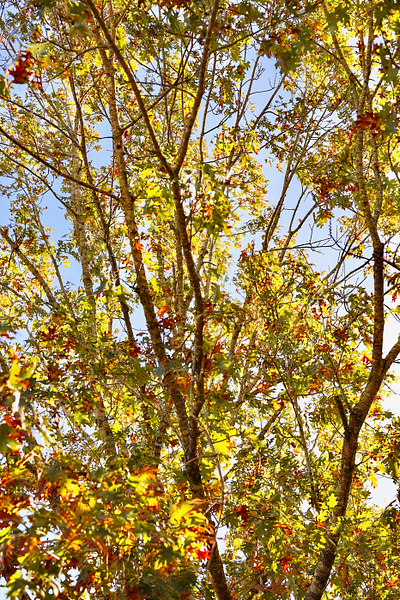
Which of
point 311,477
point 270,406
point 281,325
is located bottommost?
point 311,477

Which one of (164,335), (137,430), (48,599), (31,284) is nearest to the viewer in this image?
(48,599)

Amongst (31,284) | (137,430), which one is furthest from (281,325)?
(31,284)

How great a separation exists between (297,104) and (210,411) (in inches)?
239

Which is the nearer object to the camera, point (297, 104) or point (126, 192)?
point (126, 192)

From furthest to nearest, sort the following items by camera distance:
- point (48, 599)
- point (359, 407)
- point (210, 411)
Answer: point (359, 407)
point (210, 411)
point (48, 599)

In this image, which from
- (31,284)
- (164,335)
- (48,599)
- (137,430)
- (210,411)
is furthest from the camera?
(31,284)

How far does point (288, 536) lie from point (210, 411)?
142 cm

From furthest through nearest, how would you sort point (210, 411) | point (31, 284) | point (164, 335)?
point (31, 284) < point (164, 335) < point (210, 411)

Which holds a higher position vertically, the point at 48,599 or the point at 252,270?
the point at 252,270

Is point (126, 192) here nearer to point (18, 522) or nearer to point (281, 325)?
point (281, 325)

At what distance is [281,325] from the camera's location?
578 centimetres

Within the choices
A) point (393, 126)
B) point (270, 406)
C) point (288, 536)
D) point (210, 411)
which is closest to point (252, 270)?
point (270, 406)

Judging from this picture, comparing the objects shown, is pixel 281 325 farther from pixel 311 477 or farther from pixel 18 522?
pixel 18 522

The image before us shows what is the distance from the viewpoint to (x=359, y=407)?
5.45m
